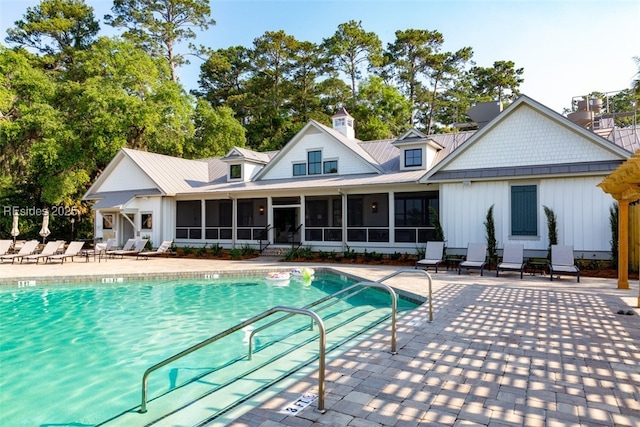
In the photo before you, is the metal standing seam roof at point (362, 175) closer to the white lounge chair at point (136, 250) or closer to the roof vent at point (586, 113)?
the roof vent at point (586, 113)

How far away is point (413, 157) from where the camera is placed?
762 inches

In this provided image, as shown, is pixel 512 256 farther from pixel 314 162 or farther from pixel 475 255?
pixel 314 162

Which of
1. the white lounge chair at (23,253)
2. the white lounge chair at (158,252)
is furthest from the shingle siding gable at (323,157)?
the white lounge chair at (23,253)

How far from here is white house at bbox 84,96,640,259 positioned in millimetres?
14398

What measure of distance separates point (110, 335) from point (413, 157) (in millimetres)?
15134

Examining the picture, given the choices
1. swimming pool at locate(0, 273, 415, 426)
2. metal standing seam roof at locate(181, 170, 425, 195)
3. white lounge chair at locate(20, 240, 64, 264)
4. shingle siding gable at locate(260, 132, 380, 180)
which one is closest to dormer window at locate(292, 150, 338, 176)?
shingle siding gable at locate(260, 132, 380, 180)

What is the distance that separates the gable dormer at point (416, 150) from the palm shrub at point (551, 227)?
5.81 meters

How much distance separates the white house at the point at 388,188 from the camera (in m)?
14.4

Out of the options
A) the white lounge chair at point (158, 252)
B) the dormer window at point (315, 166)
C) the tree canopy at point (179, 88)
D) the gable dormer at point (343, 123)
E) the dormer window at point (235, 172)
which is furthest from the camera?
the tree canopy at point (179, 88)

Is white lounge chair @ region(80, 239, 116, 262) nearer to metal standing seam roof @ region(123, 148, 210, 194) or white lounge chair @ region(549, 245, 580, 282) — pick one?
metal standing seam roof @ region(123, 148, 210, 194)

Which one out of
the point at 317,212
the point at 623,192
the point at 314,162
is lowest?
the point at 317,212

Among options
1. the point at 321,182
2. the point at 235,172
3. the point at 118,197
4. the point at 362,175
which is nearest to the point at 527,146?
the point at 362,175

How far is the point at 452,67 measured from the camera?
1606 inches

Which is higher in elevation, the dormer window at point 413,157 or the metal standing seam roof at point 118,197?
the dormer window at point 413,157
